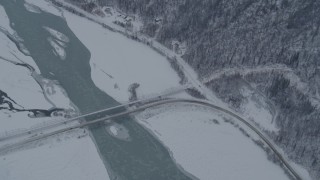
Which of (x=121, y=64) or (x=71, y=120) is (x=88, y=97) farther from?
(x=121, y=64)

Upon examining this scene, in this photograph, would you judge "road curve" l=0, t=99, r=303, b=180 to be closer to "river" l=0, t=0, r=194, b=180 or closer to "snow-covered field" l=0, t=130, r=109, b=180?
"snow-covered field" l=0, t=130, r=109, b=180

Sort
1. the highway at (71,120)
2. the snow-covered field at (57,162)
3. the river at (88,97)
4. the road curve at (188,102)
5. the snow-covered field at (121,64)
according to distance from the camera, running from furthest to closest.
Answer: the snow-covered field at (121,64) < the highway at (71,120) < the road curve at (188,102) < the river at (88,97) < the snow-covered field at (57,162)

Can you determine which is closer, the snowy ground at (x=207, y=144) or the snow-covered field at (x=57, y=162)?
the snow-covered field at (x=57, y=162)

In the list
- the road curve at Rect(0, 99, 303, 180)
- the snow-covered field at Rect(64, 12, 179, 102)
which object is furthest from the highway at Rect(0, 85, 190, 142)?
the snow-covered field at Rect(64, 12, 179, 102)

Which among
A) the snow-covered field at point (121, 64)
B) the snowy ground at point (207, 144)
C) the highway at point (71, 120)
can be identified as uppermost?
the snow-covered field at point (121, 64)

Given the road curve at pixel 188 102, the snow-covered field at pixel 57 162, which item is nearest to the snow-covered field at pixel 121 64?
the road curve at pixel 188 102

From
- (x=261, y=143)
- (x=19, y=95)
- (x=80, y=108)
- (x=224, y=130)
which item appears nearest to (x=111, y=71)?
(x=80, y=108)

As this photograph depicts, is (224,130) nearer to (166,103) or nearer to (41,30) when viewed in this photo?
(166,103)

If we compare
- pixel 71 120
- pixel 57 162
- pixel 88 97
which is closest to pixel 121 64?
pixel 88 97

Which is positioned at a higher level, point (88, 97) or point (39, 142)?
point (88, 97)

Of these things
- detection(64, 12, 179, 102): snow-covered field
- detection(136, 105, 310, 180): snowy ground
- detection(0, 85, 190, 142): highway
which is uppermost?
detection(64, 12, 179, 102): snow-covered field

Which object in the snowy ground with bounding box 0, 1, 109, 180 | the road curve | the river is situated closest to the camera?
the snowy ground with bounding box 0, 1, 109, 180

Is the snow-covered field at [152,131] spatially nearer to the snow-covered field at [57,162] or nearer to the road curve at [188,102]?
the snow-covered field at [57,162]
